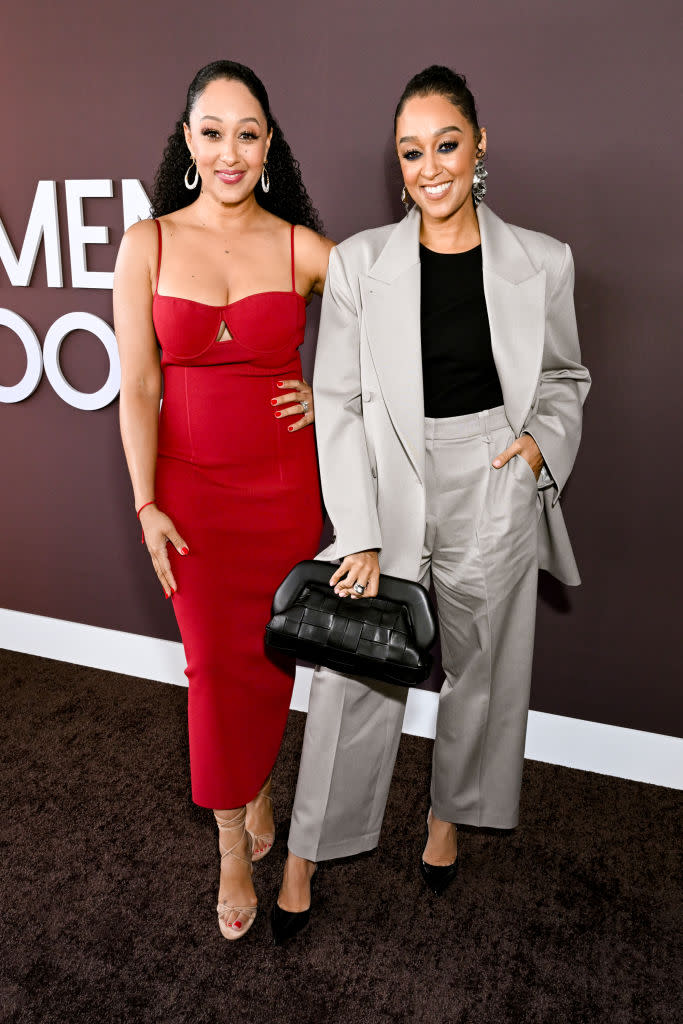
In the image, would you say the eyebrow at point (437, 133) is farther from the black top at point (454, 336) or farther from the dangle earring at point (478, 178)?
the black top at point (454, 336)

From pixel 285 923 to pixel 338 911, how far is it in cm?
17

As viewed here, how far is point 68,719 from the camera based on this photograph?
10.1 ft

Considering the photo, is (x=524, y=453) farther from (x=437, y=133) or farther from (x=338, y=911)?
(x=338, y=911)

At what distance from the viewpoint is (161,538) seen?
2023 mm

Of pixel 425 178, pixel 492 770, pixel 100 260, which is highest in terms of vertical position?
pixel 425 178

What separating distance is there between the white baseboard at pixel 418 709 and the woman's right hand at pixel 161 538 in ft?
4.08

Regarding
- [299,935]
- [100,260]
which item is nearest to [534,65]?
[100,260]

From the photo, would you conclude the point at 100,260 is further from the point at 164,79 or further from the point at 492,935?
the point at 492,935

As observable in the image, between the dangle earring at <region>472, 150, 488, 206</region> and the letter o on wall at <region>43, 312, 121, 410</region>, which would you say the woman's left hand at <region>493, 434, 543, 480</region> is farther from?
the letter o on wall at <region>43, 312, 121, 410</region>

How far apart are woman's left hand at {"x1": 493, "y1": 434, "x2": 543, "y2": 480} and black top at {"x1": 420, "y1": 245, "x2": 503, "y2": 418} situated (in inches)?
5.1

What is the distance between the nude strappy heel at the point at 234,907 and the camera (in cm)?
207

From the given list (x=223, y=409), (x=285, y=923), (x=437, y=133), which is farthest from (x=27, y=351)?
(x=285, y=923)

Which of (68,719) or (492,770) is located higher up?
(492,770)

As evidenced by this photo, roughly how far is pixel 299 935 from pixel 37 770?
1146mm
